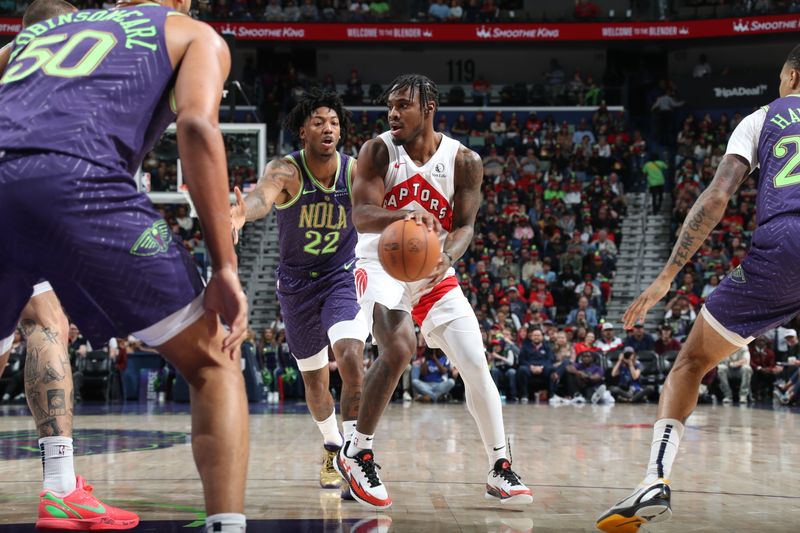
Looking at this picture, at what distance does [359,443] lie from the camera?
470 centimetres

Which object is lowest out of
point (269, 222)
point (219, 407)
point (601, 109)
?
point (219, 407)

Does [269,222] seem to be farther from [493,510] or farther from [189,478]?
[493,510]

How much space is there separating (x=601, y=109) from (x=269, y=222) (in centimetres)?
919

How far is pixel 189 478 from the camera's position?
18.2 ft

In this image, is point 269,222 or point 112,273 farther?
point 269,222

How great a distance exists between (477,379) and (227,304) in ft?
8.27

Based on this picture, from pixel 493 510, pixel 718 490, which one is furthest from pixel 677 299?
pixel 493 510

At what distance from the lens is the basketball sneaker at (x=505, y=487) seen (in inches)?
179

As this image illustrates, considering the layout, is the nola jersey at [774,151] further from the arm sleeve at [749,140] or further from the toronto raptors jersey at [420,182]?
the toronto raptors jersey at [420,182]

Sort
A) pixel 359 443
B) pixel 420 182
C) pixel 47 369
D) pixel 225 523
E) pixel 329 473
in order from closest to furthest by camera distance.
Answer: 1. pixel 225 523
2. pixel 47 369
3. pixel 359 443
4. pixel 420 182
5. pixel 329 473

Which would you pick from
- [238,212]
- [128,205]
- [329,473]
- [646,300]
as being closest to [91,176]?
[128,205]

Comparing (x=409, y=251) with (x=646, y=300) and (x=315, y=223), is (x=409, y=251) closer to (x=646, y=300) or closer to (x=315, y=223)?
(x=646, y=300)

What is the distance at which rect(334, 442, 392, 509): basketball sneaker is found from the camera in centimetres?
446

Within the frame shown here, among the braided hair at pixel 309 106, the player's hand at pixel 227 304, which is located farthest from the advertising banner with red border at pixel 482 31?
the player's hand at pixel 227 304
